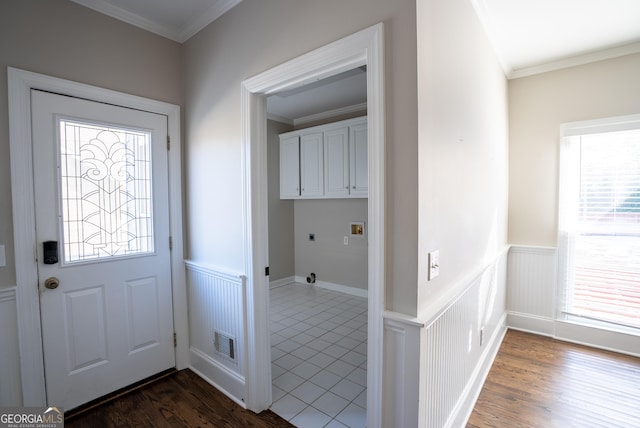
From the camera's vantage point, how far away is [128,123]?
2.18 metres

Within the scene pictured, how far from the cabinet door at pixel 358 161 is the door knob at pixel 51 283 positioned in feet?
10.1

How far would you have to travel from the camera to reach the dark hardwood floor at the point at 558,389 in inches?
75.9

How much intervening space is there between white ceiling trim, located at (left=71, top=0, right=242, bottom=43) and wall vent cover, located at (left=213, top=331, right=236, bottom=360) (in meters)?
2.38

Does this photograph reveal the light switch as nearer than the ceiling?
Yes

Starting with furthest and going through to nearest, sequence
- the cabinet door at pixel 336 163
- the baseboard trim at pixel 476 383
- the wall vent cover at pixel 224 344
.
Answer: the cabinet door at pixel 336 163 < the wall vent cover at pixel 224 344 < the baseboard trim at pixel 476 383

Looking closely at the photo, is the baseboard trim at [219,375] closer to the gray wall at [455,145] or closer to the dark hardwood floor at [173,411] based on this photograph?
the dark hardwood floor at [173,411]

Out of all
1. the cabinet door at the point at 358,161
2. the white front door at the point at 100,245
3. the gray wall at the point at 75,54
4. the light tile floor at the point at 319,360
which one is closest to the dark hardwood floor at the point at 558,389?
the light tile floor at the point at 319,360

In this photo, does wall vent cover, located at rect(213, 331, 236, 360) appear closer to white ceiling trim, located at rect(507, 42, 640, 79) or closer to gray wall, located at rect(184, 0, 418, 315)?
gray wall, located at rect(184, 0, 418, 315)

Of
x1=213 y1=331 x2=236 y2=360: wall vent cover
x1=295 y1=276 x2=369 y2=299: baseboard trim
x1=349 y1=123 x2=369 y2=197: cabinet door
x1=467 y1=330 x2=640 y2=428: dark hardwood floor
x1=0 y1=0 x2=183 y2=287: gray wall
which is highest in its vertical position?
x1=0 y1=0 x2=183 y2=287: gray wall

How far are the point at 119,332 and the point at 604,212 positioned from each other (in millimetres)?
4405

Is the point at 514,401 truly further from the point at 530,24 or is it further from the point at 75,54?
the point at 75,54

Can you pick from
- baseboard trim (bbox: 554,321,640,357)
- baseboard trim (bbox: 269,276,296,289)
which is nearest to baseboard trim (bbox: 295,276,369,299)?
baseboard trim (bbox: 269,276,296,289)

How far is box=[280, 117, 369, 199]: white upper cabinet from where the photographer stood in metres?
3.85

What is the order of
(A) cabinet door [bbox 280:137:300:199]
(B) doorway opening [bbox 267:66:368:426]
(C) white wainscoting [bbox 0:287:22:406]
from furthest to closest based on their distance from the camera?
1. (A) cabinet door [bbox 280:137:300:199]
2. (B) doorway opening [bbox 267:66:368:426]
3. (C) white wainscoting [bbox 0:287:22:406]
